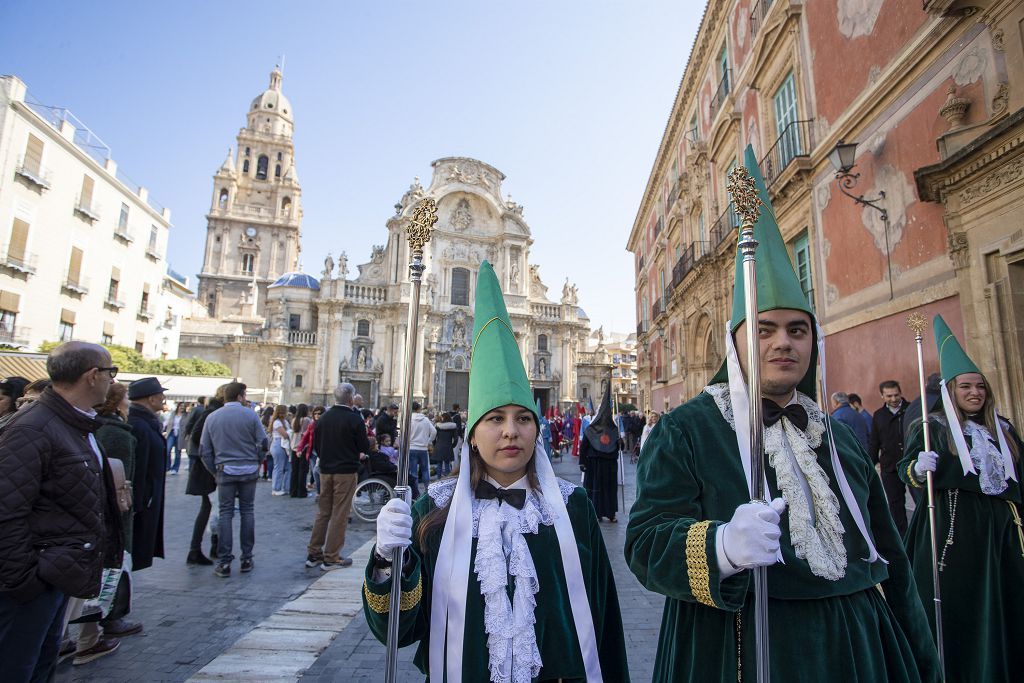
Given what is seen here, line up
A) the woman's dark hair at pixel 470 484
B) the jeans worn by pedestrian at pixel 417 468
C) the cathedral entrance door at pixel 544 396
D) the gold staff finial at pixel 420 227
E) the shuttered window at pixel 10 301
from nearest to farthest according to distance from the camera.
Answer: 1. the woman's dark hair at pixel 470 484
2. the gold staff finial at pixel 420 227
3. the jeans worn by pedestrian at pixel 417 468
4. the shuttered window at pixel 10 301
5. the cathedral entrance door at pixel 544 396

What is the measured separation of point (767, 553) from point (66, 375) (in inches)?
126

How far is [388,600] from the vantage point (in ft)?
5.74

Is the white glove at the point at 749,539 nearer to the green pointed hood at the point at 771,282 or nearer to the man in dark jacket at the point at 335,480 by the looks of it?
the green pointed hood at the point at 771,282

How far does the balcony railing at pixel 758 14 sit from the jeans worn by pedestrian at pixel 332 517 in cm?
1296

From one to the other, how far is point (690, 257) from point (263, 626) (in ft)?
49.8

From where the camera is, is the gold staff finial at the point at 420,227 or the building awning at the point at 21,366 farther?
the building awning at the point at 21,366

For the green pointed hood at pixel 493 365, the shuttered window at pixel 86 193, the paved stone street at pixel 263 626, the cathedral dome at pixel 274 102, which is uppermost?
the cathedral dome at pixel 274 102

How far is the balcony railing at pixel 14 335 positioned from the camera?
61.4ft

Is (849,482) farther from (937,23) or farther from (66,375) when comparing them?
(937,23)

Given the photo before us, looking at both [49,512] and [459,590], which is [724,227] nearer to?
[459,590]

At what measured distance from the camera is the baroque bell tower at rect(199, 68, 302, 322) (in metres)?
47.9

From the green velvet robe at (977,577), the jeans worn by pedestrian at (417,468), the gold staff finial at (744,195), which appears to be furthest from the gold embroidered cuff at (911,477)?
the jeans worn by pedestrian at (417,468)

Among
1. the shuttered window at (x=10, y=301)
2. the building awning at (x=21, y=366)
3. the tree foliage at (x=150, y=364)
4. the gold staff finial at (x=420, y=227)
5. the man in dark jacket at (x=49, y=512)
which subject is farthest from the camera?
the tree foliage at (x=150, y=364)

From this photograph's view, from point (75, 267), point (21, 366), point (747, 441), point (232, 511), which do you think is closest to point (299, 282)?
point (75, 267)
